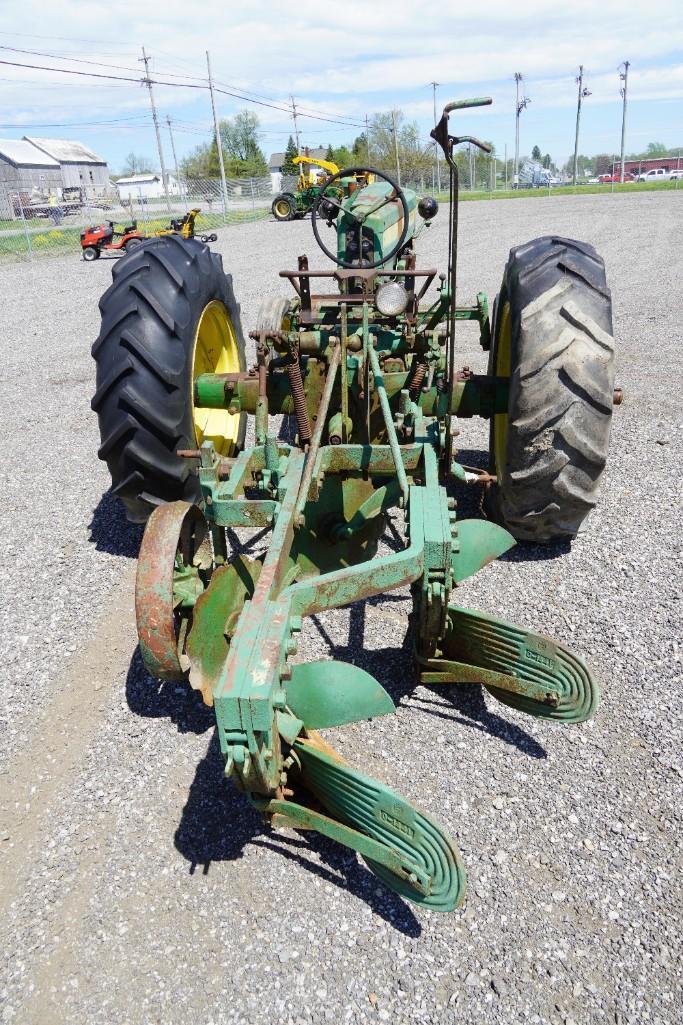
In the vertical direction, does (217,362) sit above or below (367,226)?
below

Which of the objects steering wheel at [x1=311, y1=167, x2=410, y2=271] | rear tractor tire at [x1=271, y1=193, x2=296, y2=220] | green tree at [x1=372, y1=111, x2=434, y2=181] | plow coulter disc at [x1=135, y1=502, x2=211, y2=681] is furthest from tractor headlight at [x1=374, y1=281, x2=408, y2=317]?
green tree at [x1=372, y1=111, x2=434, y2=181]

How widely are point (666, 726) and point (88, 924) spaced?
2176mm

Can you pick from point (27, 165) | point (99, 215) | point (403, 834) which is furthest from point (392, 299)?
point (27, 165)

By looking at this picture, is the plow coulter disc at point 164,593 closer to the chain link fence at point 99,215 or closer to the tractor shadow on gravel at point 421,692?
the tractor shadow on gravel at point 421,692

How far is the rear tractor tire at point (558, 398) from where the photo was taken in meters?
3.61

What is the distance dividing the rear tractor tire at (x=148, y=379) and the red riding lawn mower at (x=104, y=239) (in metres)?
15.9

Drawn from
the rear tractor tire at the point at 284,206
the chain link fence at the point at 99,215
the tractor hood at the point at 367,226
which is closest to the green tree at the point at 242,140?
the chain link fence at the point at 99,215

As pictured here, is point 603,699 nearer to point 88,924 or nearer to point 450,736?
point 450,736

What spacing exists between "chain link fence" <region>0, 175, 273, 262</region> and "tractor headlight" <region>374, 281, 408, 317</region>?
1813 cm

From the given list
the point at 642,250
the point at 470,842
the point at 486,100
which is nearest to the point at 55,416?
the point at 486,100

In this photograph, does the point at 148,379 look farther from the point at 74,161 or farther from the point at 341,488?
the point at 74,161

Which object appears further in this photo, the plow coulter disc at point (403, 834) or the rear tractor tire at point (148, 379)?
the rear tractor tire at point (148, 379)

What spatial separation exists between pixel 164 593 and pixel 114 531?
225 cm

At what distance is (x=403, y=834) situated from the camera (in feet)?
7.23
